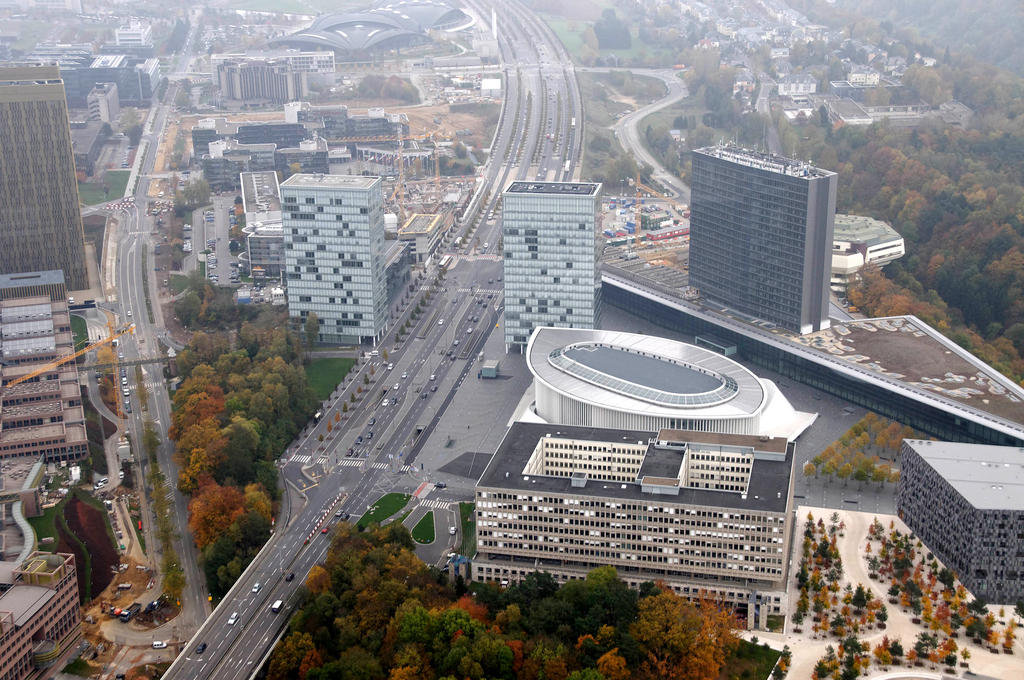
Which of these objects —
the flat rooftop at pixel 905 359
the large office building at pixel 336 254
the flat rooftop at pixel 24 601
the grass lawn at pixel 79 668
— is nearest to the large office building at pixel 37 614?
the flat rooftop at pixel 24 601

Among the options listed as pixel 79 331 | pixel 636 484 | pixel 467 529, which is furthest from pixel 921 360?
pixel 79 331

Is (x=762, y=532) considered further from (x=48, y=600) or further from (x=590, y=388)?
(x=48, y=600)

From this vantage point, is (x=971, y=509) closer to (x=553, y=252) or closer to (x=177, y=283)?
(x=553, y=252)

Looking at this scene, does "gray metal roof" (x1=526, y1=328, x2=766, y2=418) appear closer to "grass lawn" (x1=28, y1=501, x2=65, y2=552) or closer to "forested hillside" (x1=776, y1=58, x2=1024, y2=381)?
"forested hillside" (x1=776, y1=58, x2=1024, y2=381)

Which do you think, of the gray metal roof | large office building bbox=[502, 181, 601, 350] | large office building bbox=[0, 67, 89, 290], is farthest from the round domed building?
large office building bbox=[0, 67, 89, 290]

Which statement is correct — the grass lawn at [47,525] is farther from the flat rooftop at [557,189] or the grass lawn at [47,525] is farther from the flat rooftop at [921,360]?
the flat rooftop at [921,360]
